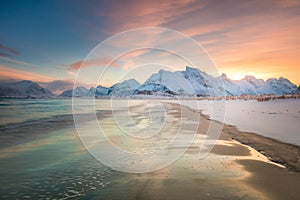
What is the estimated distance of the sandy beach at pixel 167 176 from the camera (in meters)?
7.25

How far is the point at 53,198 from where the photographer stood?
6.97 meters

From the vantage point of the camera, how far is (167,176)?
351 inches

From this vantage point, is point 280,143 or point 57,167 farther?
point 280,143

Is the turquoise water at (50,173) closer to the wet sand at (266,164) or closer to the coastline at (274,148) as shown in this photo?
the wet sand at (266,164)

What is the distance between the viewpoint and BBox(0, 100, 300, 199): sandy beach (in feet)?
23.8

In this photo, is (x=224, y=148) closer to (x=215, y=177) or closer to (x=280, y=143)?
(x=280, y=143)

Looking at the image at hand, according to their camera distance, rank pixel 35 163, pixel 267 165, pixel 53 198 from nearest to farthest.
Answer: pixel 53 198 → pixel 267 165 → pixel 35 163

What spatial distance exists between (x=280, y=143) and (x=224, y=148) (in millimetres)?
3431

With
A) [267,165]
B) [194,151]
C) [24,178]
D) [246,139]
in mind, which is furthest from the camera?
[246,139]

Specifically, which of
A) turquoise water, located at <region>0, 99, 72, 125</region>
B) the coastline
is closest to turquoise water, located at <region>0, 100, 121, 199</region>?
the coastline

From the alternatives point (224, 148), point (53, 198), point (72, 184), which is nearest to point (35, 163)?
point (72, 184)

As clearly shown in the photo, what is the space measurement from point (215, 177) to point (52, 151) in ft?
31.2

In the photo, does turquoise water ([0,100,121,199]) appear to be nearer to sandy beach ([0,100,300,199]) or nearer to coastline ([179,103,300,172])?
sandy beach ([0,100,300,199])

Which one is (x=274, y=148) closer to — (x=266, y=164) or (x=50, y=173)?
(x=266, y=164)
